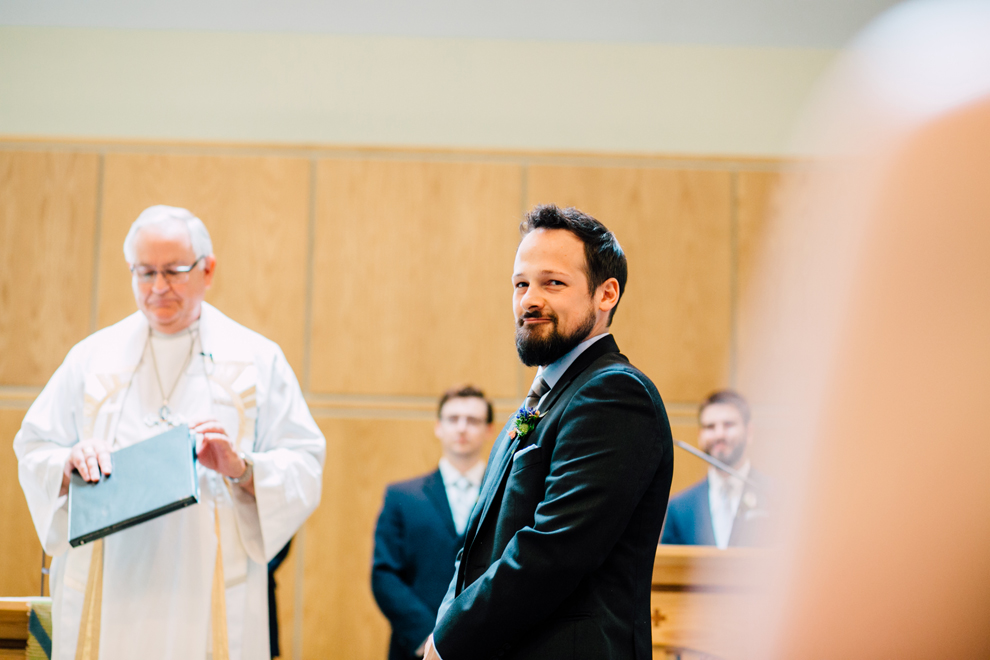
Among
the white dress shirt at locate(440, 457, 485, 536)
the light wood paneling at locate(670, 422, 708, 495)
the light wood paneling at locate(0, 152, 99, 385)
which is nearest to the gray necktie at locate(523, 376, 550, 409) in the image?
the white dress shirt at locate(440, 457, 485, 536)

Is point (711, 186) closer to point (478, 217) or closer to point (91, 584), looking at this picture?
point (478, 217)

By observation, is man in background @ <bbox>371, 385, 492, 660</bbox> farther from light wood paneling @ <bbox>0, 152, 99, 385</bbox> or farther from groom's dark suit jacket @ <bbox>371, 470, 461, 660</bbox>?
light wood paneling @ <bbox>0, 152, 99, 385</bbox>

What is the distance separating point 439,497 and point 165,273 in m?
1.70

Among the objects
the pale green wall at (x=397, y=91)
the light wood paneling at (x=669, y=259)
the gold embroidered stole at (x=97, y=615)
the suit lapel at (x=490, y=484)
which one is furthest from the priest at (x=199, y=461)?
the light wood paneling at (x=669, y=259)

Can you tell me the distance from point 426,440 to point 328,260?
1.31m

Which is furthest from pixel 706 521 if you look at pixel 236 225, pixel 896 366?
pixel 896 366

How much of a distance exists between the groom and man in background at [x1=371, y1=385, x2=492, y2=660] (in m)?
1.90

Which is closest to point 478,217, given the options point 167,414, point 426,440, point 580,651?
point 426,440

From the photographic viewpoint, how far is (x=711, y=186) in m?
5.31

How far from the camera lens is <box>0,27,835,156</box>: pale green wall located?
5.33 meters

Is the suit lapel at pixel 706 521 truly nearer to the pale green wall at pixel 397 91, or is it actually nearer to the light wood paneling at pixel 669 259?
the light wood paneling at pixel 669 259

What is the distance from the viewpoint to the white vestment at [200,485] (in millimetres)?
2701

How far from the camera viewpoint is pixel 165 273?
300 cm

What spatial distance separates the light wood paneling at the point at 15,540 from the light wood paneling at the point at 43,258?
0.52m
